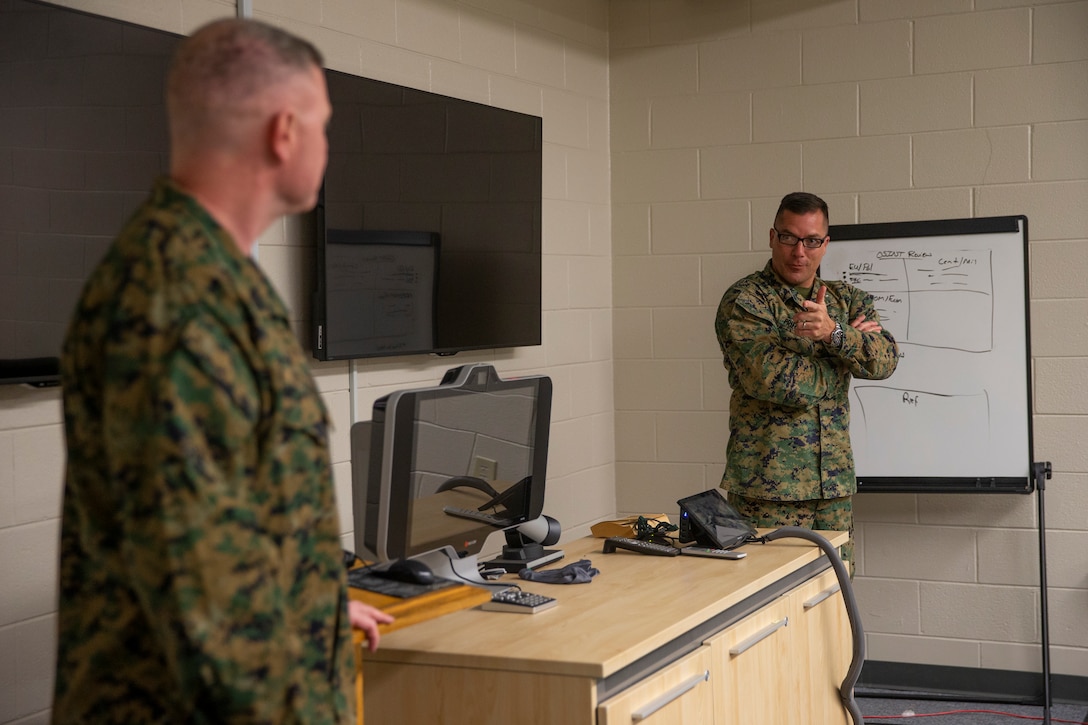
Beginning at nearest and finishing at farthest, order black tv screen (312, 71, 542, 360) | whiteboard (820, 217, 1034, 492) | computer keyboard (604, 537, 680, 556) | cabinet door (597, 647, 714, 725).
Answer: cabinet door (597, 647, 714, 725)
computer keyboard (604, 537, 680, 556)
black tv screen (312, 71, 542, 360)
whiteboard (820, 217, 1034, 492)

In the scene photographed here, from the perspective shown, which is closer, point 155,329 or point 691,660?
point 155,329

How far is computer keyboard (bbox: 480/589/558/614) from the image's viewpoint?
2156mm

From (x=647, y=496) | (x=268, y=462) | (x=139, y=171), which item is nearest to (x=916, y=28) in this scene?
(x=647, y=496)

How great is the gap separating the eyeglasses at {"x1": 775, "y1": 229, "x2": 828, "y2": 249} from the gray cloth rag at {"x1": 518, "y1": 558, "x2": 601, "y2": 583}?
1.34 metres

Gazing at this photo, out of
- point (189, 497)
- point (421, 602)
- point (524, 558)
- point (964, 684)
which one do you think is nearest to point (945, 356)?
point (964, 684)

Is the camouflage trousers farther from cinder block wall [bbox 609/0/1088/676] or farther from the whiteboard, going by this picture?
cinder block wall [bbox 609/0/1088/676]

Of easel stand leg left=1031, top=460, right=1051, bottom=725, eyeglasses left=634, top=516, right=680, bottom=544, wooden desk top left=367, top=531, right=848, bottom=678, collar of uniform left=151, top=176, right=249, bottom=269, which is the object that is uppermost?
collar of uniform left=151, top=176, right=249, bottom=269

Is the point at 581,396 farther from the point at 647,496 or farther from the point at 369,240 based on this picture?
the point at 369,240

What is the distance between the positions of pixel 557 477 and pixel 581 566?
1949mm

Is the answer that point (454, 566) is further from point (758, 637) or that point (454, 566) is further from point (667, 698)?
point (758, 637)

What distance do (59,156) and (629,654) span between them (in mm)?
1577

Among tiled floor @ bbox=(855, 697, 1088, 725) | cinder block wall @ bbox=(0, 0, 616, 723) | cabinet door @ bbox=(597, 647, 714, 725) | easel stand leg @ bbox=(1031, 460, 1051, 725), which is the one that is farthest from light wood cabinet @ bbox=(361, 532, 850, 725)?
easel stand leg @ bbox=(1031, 460, 1051, 725)

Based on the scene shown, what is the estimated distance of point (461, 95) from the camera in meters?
3.93

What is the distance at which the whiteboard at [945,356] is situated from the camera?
4086mm
